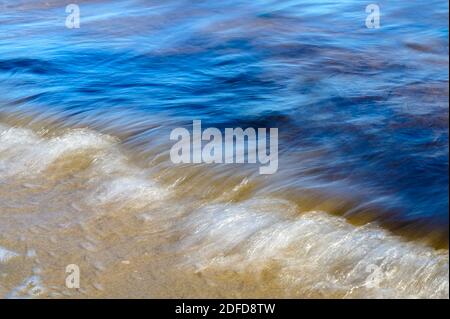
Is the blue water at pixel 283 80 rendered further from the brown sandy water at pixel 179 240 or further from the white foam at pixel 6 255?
the white foam at pixel 6 255

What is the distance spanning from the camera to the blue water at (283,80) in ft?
14.2

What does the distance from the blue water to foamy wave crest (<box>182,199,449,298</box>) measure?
26 centimetres

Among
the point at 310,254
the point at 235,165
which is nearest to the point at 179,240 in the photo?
the point at 310,254

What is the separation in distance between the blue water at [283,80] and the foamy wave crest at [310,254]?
0.26m

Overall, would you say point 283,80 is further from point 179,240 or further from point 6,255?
point 6,255

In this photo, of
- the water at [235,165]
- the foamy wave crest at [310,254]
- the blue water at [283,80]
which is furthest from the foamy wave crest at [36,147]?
the foamy wave crest at [310,254]

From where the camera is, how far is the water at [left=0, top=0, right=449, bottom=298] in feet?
11.3

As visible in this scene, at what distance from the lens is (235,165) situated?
14.7 feet

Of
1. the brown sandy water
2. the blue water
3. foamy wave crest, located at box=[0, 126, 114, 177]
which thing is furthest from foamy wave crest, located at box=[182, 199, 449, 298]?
foamy wave crest, located at box=[0, 126, 114, 177]

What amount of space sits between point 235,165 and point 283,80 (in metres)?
1.71

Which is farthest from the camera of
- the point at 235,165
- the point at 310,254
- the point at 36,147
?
the point at 36,147

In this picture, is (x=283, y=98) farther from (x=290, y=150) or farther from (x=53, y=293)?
(x=53, y=293)

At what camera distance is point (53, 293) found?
338cm

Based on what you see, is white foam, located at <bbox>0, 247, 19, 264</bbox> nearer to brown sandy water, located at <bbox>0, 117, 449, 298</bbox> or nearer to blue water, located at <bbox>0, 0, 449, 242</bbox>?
brown sandy water, located at <bbox>0, 117, 449, 298</bbox>
